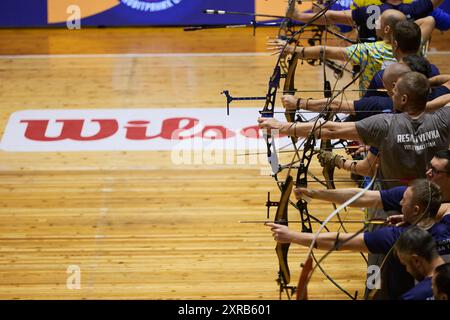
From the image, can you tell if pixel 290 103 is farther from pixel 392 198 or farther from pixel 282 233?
pixel 282 233

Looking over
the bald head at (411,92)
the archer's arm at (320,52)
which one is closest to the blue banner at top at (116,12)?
the archer's arm at (320,52)

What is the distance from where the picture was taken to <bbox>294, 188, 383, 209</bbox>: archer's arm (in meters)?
5.10

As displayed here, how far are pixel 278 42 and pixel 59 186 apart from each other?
2.72 meters

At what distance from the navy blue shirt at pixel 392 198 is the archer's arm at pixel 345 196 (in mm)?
41

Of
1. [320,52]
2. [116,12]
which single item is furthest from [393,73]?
[116,12]

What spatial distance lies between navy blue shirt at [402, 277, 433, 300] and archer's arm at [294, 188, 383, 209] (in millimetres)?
1026

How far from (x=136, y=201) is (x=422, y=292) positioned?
4614 mm

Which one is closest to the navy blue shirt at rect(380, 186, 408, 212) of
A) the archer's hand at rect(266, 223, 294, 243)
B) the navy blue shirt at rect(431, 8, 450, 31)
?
the archer's hand at rect(266, 223, 294, 243)

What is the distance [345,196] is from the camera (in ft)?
17.0

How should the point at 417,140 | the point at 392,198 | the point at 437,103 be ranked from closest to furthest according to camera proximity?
the point at 392,198
the point at 417,140
the point at 437,103

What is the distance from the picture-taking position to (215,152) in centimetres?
931

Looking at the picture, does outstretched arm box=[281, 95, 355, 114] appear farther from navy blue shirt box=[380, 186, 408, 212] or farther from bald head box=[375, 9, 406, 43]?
navy blue shirt box=[380, 186, 408, 212]

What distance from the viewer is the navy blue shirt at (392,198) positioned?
5000 mm
